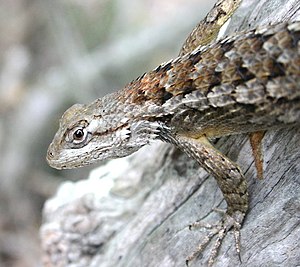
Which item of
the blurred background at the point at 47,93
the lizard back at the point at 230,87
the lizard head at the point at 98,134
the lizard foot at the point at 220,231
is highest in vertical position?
the blurred background at the point at 47,93

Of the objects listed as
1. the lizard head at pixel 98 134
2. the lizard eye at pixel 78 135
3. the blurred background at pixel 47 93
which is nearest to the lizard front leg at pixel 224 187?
the lizard head at pixel 98 134

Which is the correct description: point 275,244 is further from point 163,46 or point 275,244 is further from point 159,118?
point 163,46

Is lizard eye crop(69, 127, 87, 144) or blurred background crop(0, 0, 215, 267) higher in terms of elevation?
blurred background crop(0, 0, 215, 267)

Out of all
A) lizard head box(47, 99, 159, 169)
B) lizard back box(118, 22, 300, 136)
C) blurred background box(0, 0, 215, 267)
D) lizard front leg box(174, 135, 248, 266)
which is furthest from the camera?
blurred background box(0, 0, 215, 267)

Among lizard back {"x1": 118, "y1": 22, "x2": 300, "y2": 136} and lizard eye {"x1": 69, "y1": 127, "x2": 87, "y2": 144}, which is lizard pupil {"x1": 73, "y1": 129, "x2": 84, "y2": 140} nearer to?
lizard eye {"x1": 69, "y1": 127, "x2": 87, "y2": 144}

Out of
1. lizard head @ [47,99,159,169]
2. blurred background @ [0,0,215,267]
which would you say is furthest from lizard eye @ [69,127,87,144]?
blurred background @ [0,0,215,267]

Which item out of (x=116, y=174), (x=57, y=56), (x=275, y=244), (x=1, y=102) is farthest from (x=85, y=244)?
(x=57, y=56)

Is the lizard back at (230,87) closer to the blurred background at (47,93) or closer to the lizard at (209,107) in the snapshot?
the lizard at (209,107)

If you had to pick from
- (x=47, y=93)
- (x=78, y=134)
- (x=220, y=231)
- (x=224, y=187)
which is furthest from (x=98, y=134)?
(x=47, y=93)
